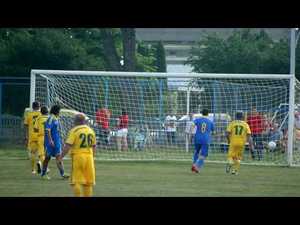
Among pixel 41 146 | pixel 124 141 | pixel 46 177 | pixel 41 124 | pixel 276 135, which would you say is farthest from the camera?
pixel 276 135

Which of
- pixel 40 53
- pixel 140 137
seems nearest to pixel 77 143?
pixel 140 137

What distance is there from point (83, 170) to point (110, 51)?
31148mm

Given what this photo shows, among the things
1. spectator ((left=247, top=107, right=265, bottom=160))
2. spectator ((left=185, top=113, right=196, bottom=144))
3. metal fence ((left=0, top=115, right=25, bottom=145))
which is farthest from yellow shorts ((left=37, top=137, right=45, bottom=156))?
metal fence ((left=0, top=115, right=25, bottom=145))

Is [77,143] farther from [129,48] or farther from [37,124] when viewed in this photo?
[129,48]

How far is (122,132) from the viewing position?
29000 mm

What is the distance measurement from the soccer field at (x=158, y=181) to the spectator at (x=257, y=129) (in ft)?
6.72

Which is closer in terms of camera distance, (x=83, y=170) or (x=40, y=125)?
(x=83, y=170)

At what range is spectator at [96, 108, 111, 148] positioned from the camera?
28.6 m

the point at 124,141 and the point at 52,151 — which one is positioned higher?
the point at 124,141

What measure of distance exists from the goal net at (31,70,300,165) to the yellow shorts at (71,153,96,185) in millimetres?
13448

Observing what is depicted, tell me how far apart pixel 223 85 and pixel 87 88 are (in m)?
4.91

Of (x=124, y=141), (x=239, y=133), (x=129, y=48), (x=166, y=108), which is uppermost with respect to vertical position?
(x=129, y=48)

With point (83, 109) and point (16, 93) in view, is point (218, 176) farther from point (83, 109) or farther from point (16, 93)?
point (16, 93)
